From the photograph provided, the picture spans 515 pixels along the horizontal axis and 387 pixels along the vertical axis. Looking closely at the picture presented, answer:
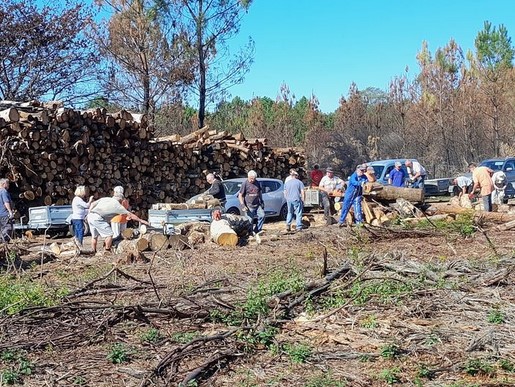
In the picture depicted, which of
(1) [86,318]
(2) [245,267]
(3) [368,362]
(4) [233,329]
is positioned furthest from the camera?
(2) [245,267]

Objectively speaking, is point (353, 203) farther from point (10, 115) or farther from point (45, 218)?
point (10, 115)

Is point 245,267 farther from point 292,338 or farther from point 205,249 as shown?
point 292,338

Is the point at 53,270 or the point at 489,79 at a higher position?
the point at 489,79

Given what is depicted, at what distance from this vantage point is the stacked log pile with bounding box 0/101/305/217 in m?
18.4

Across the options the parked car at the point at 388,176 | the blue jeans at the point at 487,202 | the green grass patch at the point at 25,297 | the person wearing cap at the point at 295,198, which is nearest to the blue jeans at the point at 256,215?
the person wearing cap at the point at 295,198

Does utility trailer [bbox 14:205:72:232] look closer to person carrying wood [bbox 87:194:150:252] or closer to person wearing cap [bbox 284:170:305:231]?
person carrying wood [bbox 87:194:150:252]

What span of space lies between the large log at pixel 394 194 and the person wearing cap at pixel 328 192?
1161mm

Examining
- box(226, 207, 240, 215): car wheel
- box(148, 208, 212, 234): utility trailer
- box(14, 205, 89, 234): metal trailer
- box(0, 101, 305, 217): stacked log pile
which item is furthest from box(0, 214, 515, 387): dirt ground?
box(226, 207, 240, 215): car wheel

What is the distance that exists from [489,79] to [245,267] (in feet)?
103

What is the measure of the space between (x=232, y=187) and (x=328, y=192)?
10.3ft

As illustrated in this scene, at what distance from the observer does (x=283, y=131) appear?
4538 cm

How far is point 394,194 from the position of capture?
1905cm

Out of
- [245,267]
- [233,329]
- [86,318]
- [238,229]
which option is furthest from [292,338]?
[238,229]

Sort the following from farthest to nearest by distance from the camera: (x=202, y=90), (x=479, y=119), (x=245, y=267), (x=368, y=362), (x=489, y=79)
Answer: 1. (x=479, y=119)
2. (x=489, y=79)
3. (x=202, y=90)
4. (x=245, y=267)
5. (x=368, y=362)
